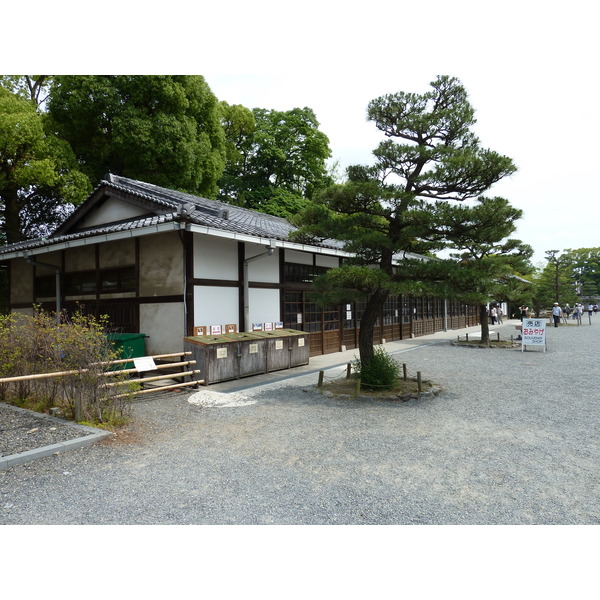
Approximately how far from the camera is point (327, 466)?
3.90 m

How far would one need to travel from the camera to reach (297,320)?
11.4 m

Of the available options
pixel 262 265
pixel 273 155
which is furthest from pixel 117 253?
pixel 273 155

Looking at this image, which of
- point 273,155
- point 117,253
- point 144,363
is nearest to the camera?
point 144,363

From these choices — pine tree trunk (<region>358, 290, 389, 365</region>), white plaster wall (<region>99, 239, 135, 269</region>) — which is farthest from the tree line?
pine tree trunk (<region>358, 290, 389, 365</region>)

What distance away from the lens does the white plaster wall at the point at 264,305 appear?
32.5 ft

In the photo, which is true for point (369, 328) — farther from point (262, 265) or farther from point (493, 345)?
point (493, 345)

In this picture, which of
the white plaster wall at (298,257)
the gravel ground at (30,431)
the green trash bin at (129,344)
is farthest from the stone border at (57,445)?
the white plaster wall at (298,257)

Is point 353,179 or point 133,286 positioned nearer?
point 353,179

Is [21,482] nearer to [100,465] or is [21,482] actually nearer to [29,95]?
[100,465]

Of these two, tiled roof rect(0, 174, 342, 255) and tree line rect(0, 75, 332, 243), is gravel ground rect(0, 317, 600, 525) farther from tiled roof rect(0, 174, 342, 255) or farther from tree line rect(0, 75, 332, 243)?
tree line rect(0, 75, 332, 243)

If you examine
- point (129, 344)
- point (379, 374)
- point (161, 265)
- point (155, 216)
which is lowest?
point (379, 374)

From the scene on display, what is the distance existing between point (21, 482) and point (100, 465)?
2.10 feet

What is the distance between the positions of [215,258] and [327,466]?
6.03 m

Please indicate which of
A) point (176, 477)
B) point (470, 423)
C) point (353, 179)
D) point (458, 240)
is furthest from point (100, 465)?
point (458, 240)
